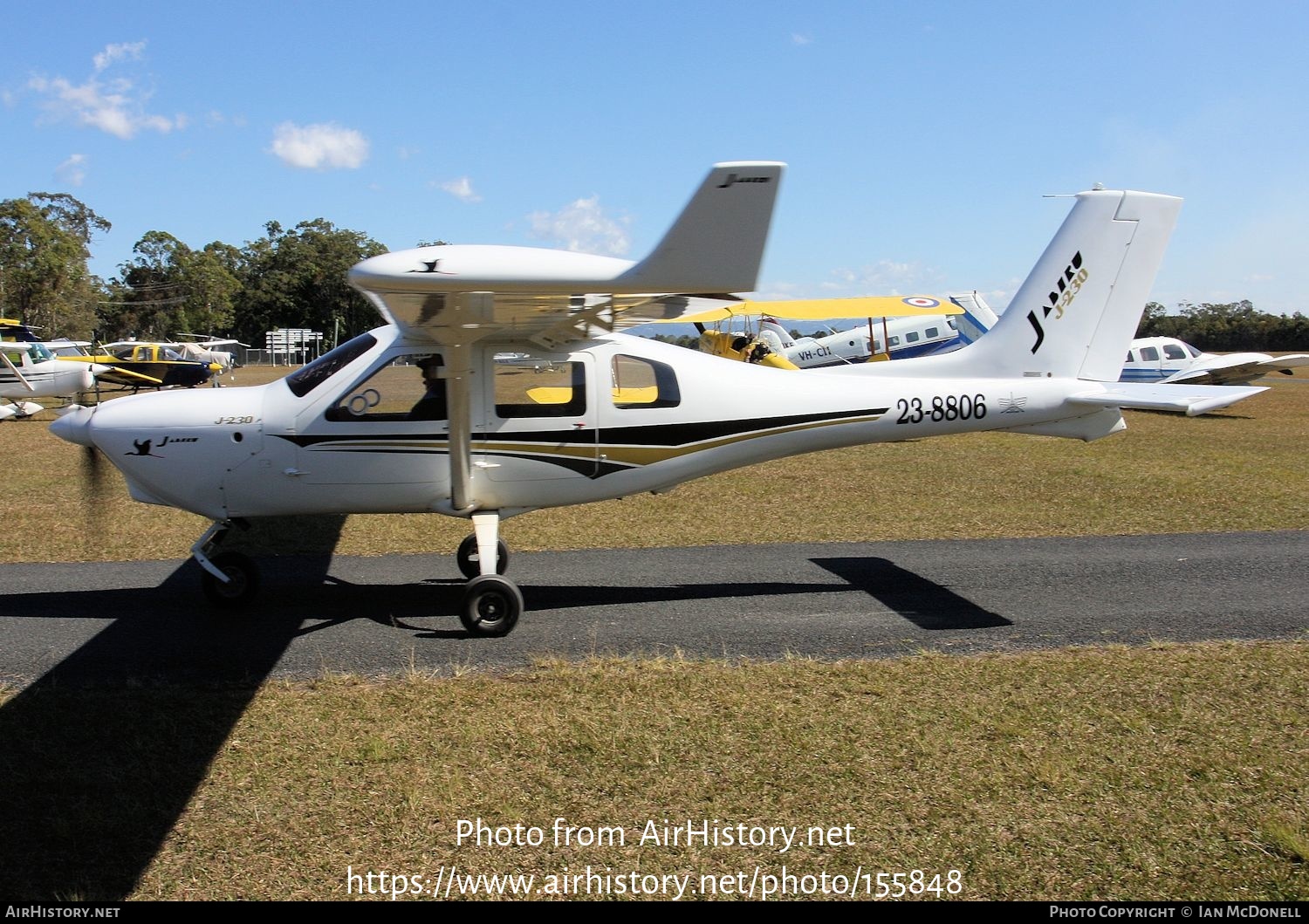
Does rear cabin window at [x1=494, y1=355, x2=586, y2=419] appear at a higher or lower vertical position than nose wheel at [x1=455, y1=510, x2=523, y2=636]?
higher

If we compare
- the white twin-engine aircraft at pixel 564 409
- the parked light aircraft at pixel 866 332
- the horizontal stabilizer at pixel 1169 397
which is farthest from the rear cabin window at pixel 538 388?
the parked light aircraft at pixel 866 332

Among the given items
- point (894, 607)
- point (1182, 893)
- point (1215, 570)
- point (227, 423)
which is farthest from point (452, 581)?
point (1215, 570)

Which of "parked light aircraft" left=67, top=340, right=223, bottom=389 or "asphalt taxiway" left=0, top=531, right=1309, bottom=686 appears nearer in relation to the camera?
"asphalt taxiway" left=0, top=531, right=1309, bottom=686

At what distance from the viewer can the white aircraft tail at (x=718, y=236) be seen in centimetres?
408

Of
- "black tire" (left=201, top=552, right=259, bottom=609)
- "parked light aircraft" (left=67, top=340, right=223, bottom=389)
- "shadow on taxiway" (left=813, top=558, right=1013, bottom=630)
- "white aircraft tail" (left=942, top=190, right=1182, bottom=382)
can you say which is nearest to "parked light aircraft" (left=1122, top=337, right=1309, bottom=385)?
"white aircraft tail" (left=942, top=190, right=1182, bottom=382)

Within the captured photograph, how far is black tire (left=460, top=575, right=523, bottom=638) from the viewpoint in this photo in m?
6.59

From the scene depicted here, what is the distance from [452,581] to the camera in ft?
26.8

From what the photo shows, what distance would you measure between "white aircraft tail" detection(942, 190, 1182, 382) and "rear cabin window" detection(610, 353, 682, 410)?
2.49 meters

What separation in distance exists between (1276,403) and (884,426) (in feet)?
94.5

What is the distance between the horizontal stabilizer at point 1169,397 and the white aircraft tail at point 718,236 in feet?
13.9

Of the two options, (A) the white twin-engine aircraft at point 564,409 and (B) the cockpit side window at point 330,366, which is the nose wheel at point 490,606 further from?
(B) the cockpit side window at point 330,366

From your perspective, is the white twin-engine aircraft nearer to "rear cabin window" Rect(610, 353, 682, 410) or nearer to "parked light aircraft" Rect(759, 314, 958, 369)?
"rear cabin window" Rect(610, 353, 682, 410)

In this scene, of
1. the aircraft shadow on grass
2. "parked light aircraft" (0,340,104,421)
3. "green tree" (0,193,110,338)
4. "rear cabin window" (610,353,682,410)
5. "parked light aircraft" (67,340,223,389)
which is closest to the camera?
the aircraft shadow on grass

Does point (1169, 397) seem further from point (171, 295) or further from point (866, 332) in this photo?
point (171, 295)
